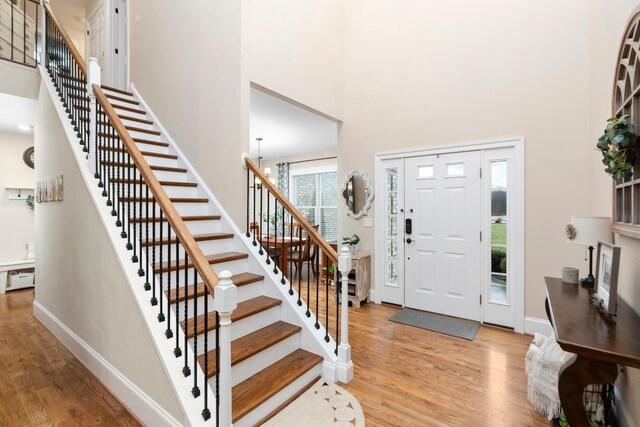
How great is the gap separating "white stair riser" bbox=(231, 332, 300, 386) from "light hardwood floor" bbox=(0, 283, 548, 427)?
21.1 inches

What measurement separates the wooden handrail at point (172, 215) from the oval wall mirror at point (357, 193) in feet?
9.07

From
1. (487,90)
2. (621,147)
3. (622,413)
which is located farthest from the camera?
(487,90)

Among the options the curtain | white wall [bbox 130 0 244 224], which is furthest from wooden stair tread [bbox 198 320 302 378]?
the curtain

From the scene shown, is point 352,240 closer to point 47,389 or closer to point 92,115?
point 92,115

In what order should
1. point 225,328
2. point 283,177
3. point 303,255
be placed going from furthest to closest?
point 283,177, point 303,255, point 225,328

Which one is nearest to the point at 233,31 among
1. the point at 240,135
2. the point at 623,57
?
the point at 240,135

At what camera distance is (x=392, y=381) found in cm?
234

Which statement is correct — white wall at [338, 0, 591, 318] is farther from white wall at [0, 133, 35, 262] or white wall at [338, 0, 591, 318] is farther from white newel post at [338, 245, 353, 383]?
white wall at [0, 133, 35, 262]

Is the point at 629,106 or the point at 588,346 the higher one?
the point at 629,106

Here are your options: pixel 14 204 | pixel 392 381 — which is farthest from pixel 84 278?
pixel 14 204

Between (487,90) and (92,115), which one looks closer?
(92,115)

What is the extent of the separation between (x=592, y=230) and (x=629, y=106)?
2.54 ft

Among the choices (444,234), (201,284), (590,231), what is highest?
(590,231)

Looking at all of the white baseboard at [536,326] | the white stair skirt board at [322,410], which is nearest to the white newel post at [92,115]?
the white stair skirt board at [322,410]
